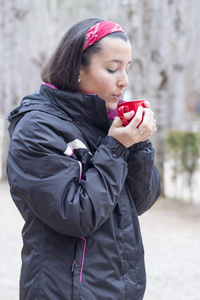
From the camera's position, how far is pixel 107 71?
172 centimetres

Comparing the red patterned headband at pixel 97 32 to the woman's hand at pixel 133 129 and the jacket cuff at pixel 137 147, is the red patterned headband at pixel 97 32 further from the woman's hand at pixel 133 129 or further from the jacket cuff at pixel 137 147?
the jacket cuff at pixel 137 147

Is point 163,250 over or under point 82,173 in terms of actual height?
under

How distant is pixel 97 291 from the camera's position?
5.19ft

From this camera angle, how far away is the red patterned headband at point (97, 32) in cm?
169

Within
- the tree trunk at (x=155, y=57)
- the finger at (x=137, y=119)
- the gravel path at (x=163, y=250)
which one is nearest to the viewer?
the finger at (x=137, y=119)

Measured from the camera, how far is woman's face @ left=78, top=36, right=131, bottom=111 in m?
1.71

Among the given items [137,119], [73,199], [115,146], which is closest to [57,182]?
[73,199]

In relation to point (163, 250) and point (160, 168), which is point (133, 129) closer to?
point (163, 250)

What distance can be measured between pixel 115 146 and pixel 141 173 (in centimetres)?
22

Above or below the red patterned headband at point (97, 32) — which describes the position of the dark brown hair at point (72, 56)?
below

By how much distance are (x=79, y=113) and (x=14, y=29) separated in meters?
8.97

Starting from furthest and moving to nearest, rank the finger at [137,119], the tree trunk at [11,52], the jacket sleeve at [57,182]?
the tree trunk at [11,52] < the finger at [137,119] < the jacket sleeve at [57,182]

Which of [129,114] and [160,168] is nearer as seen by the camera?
[129,114]

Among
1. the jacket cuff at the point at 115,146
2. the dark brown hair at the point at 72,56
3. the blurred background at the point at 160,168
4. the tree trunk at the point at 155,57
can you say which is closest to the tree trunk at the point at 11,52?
the blurred background at the point at 160,168
